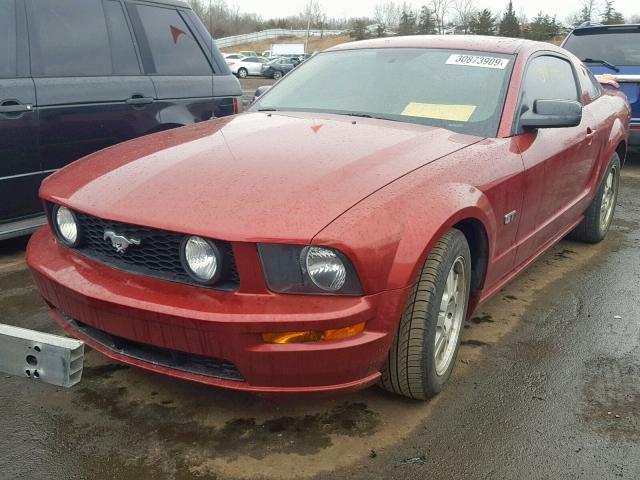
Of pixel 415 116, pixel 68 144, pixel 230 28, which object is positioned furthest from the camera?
pixel 230 28

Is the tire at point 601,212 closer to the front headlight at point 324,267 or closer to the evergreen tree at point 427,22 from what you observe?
the front headlight at point 324,267

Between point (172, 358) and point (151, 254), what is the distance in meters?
0.38

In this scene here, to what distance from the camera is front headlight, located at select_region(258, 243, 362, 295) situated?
2.07 metres

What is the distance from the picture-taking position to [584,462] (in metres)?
2.30

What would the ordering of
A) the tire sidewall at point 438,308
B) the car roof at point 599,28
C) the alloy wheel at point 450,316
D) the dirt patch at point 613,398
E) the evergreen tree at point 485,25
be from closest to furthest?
the tire sidewall at point 438,308, the dirt patch at point 613,398, the alloy wheel at point 450,316, the car roof at point 599,28, the evergreen tree at point 485,25

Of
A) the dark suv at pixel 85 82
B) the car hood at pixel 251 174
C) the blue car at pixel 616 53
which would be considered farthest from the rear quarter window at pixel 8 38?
the blue car at pixel 616 53

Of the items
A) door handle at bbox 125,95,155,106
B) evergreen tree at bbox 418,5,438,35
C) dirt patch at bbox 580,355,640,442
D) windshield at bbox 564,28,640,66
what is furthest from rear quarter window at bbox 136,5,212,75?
evergreen tree at bbox 418,5,438,35

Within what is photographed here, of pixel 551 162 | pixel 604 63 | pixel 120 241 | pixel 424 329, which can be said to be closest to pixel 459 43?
pixel 551 162

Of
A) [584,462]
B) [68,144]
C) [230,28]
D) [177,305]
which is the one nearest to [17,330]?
[177,305]

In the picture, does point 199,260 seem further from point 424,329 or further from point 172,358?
point 424,329

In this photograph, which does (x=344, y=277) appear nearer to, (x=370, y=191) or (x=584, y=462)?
(x=370, y=191)

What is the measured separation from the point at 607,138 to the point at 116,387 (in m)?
3.72

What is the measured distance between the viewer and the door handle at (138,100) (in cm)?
443

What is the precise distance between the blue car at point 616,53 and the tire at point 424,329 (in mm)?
6152
